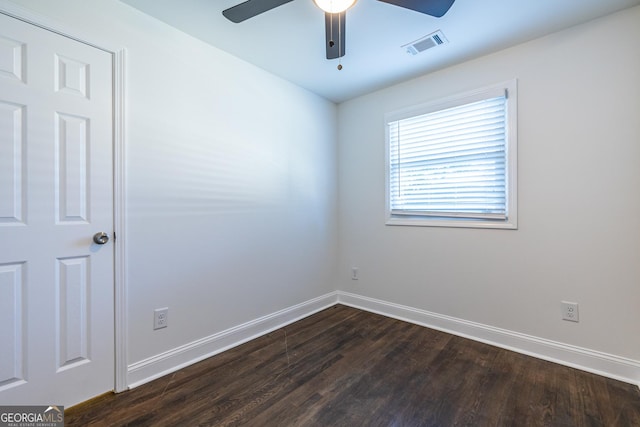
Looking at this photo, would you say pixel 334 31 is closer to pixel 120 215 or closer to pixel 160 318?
pixel 120 215

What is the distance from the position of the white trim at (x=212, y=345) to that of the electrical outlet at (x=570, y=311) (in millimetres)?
2098

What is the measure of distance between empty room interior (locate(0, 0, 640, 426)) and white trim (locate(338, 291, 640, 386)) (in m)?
0.01

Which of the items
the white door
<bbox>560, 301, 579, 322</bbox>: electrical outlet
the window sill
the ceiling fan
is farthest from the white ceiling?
<bbox>560, 301, 579, 322</bbox>: electrical outlet

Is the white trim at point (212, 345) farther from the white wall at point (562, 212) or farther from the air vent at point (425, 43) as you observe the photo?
the air vent at point (425, 43)

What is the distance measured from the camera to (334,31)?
5.19ft

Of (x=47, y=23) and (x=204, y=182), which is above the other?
(x=47, y=23)

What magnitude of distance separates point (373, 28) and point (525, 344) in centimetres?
261

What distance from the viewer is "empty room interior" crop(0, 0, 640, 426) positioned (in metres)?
1.49

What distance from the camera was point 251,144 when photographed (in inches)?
95.5

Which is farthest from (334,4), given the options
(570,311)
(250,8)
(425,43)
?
(570,311)

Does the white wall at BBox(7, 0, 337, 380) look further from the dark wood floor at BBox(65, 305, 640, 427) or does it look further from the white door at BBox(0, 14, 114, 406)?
the dark wood floor at BBox(65, 305, 640, 427)

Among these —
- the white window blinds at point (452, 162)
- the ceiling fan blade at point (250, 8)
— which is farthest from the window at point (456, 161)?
the ceiling fan blade at point (250, 8)

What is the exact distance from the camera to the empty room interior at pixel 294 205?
1.49 m

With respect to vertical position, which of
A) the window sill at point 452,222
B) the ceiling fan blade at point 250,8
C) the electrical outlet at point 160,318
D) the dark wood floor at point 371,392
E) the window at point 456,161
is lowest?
the dark wood floor at point 371,392
